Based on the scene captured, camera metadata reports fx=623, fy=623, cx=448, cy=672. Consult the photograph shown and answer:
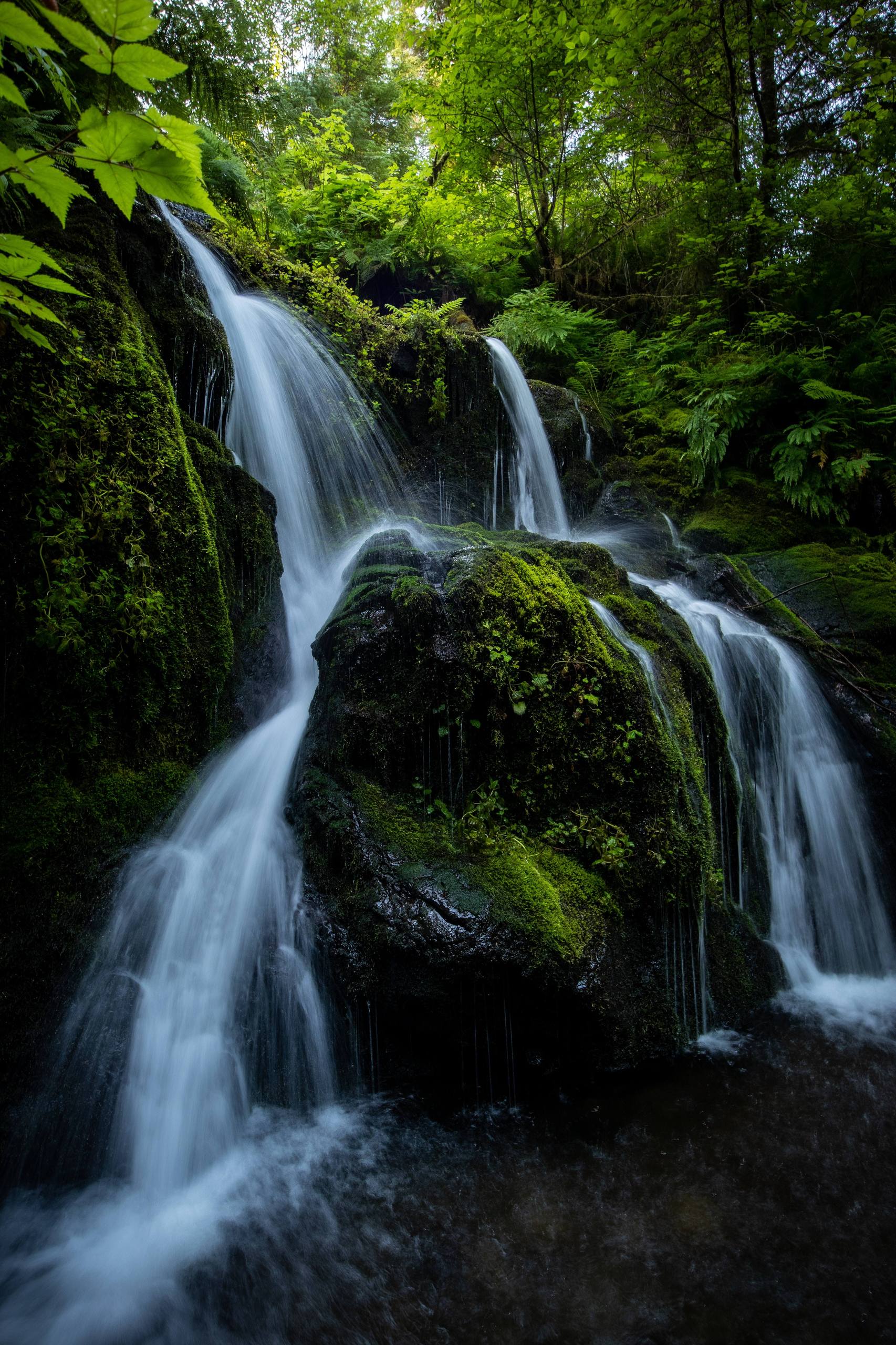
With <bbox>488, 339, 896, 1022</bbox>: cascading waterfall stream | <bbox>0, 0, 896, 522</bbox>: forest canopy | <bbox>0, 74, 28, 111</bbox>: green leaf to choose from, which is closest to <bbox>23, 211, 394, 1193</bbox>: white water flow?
<bbox>488, 339, 896, 1022</bbox>: cascading waterfall stream

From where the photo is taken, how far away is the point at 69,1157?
2.70 metres

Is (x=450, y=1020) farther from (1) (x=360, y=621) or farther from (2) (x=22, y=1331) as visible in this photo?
(1) (x=360, y=621)

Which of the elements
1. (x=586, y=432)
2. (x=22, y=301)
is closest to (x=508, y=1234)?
(x=22, y=301)

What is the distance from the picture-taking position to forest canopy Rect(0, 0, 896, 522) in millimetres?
7535

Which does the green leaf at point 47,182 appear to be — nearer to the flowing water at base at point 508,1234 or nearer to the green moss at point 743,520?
the flowing water at base at point 508,1234

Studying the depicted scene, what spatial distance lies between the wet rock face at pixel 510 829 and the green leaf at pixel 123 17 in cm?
292

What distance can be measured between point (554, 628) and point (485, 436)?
17.7 ft

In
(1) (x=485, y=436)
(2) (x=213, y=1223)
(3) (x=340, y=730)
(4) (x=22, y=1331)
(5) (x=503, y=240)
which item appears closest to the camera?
(4) (x=22, y=1331)

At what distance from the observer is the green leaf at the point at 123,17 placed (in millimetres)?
916

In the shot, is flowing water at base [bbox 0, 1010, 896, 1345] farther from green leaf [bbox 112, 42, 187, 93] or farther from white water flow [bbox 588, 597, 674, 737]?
green leaf [bbox 112, 42, 187, 93]

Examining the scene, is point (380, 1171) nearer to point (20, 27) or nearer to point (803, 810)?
point (20, 27)

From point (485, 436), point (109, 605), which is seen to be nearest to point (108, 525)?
point (109, 605)

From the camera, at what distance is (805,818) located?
4906mm

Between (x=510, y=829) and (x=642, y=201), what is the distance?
39.4 ft
